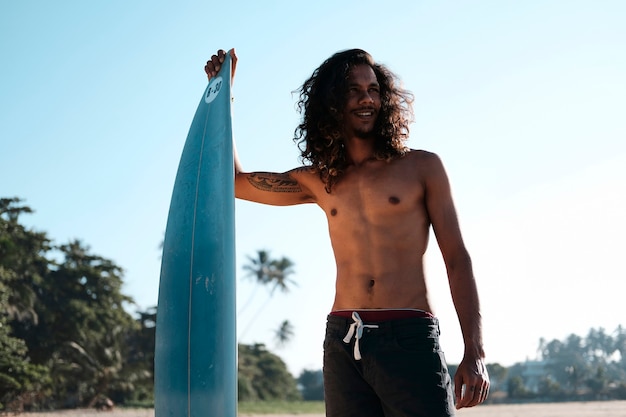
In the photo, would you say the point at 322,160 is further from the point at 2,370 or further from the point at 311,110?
the point at 2,370

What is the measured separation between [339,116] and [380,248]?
54 centimetres

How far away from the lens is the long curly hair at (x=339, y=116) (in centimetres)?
285

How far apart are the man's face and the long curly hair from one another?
0.07 feet

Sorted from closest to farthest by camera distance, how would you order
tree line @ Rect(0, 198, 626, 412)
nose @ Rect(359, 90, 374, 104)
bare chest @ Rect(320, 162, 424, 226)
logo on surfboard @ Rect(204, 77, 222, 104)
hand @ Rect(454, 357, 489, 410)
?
hand @ Rect(454, 357, 489, 410) → bare chest @ Rect(320, 162, 424, 226) → nose @ Rect(359, 90, 374, 104) → logo on surfboard @ Rect(204, 77, 222, 104) → tree line @ Rect(0, 198, 626, 412)

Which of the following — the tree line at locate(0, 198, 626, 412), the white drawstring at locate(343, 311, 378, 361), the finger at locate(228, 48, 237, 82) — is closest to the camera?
the white drawstring at locate(343, 311, 378, 361)

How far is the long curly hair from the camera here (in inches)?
112

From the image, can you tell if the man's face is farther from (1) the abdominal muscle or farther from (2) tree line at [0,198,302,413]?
(2) tree line at [0,198,302,413]

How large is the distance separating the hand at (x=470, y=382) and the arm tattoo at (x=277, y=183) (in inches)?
38.6

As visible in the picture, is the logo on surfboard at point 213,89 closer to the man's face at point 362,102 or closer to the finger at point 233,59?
the finger at point 233,59

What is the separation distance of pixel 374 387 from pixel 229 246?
3.56 feet

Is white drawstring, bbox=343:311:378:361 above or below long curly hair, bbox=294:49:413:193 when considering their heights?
below

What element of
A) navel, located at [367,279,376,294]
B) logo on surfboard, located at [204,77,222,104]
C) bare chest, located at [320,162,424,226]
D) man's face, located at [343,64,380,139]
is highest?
logo on surfboard, located at [204,77,222,104]

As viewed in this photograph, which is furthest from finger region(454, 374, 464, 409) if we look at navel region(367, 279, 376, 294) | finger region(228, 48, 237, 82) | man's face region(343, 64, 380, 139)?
finger region(228, 48, 237, 82)

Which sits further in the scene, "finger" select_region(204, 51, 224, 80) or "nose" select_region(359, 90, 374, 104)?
"finger" select_region(204, 51, 224, 80)
